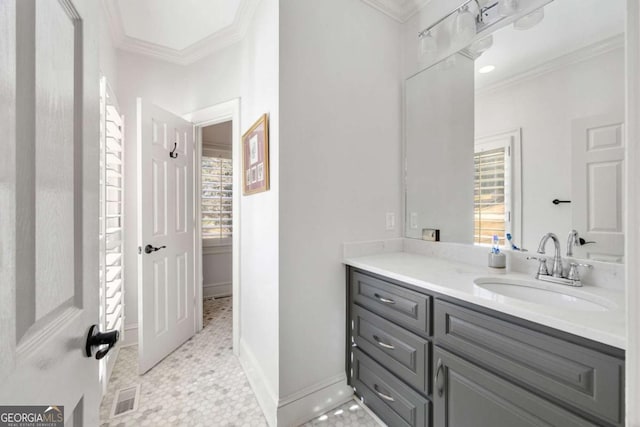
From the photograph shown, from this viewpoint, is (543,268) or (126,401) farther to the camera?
(126,401)

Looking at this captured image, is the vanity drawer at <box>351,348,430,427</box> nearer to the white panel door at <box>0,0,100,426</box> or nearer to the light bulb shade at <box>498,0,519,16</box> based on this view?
the white panel door at <box>0,0,100,426</box>

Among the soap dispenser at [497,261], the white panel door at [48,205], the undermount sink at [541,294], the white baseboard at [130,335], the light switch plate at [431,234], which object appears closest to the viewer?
the white panel door at [48,205]

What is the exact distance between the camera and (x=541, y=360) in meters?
0.87

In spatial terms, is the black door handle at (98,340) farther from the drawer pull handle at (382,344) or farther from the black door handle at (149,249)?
the black door handle at (149,249)

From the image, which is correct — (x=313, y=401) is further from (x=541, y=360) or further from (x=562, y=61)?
(x=562, y=61)

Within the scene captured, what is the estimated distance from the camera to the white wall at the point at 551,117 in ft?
3.75

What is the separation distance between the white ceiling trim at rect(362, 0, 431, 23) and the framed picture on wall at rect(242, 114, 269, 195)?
1.17m

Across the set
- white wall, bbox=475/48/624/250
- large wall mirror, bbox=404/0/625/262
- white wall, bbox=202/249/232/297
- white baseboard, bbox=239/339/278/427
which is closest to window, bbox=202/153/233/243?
white wall, bbox=202/249/232/297

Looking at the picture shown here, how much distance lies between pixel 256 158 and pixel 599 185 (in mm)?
1789

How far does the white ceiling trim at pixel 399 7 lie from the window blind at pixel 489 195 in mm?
1211

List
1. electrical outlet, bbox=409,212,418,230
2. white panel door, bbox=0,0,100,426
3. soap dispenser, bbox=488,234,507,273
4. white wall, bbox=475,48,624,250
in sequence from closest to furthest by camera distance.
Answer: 1. white panel door, bbox=0,0,100,426
2. white wall, bbox=475,48,624,250
3. soap dispenser, bbox=488,234,507,273
4. electrical outlet, bbox=409,212,418,230

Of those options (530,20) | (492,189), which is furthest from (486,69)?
(492,189)

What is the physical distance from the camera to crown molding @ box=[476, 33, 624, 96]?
3.64 ft

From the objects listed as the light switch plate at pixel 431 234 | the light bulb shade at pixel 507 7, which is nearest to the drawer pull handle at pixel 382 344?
the light switch plate at pixel 431 234
